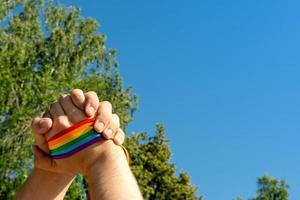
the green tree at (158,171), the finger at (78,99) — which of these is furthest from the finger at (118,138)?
the green tree at (158,171)

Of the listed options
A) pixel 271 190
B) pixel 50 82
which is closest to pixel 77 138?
pixel 50 82

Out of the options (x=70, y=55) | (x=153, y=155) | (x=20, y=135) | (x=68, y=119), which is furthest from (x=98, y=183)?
(x=153, y=155)

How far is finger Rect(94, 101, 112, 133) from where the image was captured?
1913 mm

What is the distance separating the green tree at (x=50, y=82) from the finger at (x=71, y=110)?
22.5 m

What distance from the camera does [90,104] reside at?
1.95m

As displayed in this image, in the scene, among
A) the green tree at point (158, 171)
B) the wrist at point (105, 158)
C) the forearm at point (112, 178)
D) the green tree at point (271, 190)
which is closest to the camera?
the forearm at point (112, 178)

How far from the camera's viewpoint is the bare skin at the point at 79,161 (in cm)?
177

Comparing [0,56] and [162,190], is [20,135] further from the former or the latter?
[162,190]

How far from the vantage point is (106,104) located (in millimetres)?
1992

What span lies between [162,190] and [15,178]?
431 inches

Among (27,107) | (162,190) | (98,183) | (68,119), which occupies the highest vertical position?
(162,190)

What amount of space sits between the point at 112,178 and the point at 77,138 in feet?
0.60

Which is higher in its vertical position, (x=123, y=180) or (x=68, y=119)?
(x=68, y=119)

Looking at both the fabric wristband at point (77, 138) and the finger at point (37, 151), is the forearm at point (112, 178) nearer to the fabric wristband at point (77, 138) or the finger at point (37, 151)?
the fabric wristband at point (77, 138)
